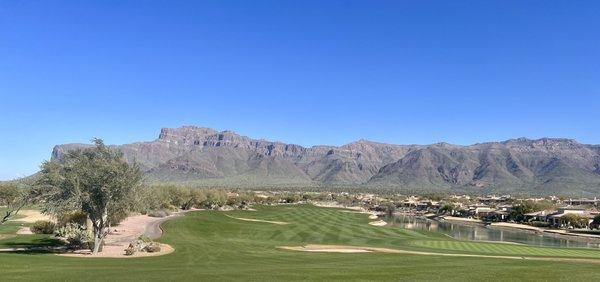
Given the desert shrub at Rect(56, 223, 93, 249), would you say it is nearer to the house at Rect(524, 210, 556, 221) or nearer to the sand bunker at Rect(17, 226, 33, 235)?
the sand bunker at Rect(17, 226, 33, 235)

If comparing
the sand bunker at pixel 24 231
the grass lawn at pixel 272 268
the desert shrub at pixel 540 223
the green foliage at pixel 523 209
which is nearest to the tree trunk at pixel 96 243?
the grass lawn at pixel 272 268

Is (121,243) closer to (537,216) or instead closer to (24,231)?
(24,231)

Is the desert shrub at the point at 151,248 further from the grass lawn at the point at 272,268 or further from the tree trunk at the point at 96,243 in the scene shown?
the tree trunk at the point at 96,243

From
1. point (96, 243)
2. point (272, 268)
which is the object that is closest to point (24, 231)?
point (96, 243)

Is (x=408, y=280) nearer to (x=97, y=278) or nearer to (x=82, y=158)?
(x=97, y=278)

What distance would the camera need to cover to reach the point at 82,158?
4194cm

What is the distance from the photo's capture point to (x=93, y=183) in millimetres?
A: 40625

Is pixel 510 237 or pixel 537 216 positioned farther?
pixel 537 216

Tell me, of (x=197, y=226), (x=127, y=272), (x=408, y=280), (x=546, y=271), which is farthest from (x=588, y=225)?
(x=127, y=272)

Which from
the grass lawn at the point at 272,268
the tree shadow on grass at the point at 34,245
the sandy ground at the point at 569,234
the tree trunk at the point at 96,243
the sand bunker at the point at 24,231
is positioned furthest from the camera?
the sandy ground at the point at 569,234

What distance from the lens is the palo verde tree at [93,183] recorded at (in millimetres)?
40344

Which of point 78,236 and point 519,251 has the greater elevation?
point 78,236

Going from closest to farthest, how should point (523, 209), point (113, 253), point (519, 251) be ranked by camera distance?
point (113, 253), point (519, 251), point (523, 209)

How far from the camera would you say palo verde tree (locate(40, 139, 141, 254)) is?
40344mm
